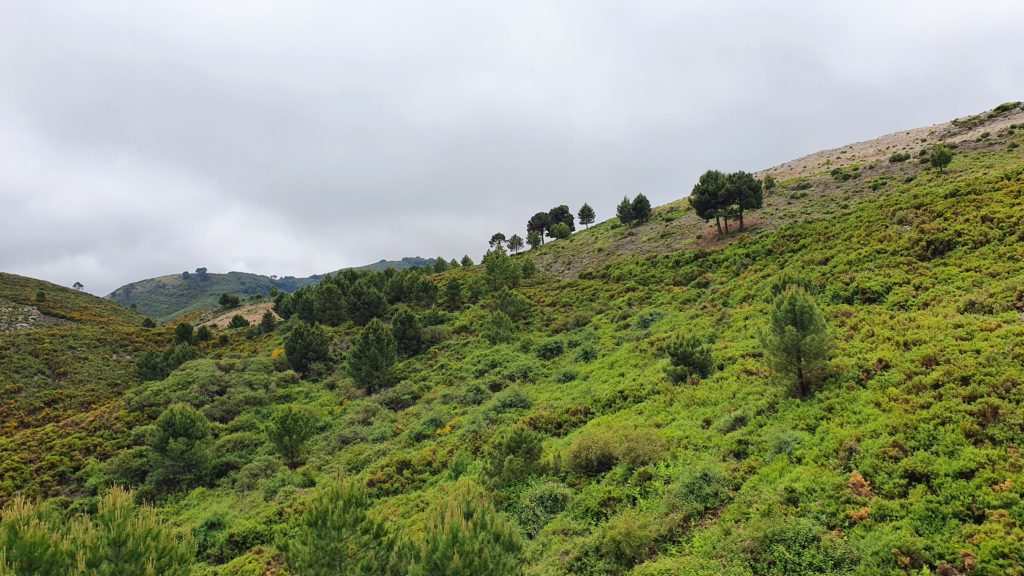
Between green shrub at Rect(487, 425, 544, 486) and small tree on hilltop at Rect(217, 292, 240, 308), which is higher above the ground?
small tree on hilltop at Rect(217, 292, 240, 308)

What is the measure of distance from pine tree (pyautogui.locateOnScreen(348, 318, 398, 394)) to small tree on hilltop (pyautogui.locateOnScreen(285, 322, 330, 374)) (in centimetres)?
744

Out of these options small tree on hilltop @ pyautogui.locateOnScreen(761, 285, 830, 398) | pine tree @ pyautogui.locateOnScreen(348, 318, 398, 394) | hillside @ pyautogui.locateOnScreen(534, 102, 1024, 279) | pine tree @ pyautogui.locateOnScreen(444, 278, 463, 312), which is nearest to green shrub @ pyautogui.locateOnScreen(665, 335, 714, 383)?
small tree on hilltop @ pyautogui.locateOnScreen(761, 285, 830, 398)

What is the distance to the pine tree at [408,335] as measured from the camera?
42281 mm

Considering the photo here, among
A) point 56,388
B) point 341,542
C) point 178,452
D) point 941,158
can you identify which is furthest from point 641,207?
point 56,388

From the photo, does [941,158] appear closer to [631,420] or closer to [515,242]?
[631,420]

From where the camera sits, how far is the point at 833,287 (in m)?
24.9

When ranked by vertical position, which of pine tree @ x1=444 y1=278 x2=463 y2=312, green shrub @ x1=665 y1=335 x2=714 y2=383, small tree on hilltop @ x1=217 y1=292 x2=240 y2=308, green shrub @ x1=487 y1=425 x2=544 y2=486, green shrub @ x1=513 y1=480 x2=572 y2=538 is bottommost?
green shrub @ x1=513 y1=480 x2=572 y2=538

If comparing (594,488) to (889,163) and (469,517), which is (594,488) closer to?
(469,517)

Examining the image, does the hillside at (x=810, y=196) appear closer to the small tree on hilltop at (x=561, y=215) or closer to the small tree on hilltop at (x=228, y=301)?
the small tree on hilltop at (x=561, y=215)

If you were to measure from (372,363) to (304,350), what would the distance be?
10.5 metres

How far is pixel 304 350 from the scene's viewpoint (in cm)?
4109

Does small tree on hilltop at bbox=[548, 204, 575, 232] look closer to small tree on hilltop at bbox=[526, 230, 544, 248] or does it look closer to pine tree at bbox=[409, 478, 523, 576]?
small tree on hilltop at bbox=[526, 230, 544, 248]

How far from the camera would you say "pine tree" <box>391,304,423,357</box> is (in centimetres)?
4228

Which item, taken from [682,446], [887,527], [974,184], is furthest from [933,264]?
[887,527]
